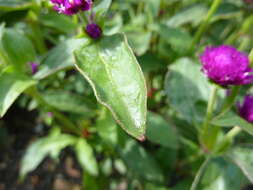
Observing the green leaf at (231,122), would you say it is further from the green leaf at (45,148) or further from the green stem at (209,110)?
the green leaf at (45,148)

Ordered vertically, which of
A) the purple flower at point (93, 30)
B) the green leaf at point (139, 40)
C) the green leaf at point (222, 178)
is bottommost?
the green leaf at point (222, 178)

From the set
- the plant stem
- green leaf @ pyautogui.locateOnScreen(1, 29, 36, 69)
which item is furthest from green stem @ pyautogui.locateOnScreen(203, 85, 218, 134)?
green leaf @ pyautogui.locateOnScreen(1, 29, 36, 69)

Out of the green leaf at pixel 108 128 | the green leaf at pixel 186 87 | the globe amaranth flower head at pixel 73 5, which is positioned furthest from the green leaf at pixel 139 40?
the globe amaranth flower head at pixel 73 5

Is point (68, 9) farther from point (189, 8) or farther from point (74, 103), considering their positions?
point (189, 8)

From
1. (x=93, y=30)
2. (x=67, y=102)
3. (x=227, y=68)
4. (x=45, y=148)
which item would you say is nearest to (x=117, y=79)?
(x=93, y=30)

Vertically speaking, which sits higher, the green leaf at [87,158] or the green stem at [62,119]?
the green stem at [62,119]

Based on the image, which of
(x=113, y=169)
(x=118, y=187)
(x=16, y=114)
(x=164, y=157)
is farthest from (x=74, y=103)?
(x=16, y=114)

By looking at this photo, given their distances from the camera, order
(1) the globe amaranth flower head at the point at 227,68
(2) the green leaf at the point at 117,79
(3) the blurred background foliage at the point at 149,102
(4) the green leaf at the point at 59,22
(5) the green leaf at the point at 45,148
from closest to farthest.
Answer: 1. (2) the green leaf at the point at 117,79
2. (1) the globe amaranth flower head at the point at 227,68
3. (3) the blurred background foliage at the point at 149,102
4. (4) the green leaf at the point at 59,22
5. (5) the green leaf at the point at 45,148
